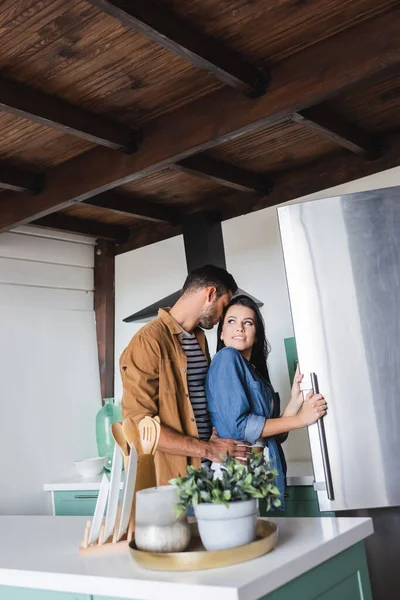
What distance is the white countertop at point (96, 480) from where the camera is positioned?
3.21 metres

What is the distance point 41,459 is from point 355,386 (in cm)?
238

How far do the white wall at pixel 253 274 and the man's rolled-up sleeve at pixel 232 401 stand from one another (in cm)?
120

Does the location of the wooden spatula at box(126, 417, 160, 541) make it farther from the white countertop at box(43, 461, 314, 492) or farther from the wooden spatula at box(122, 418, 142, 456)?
the white countertop at box(43, 461, 314, 492)

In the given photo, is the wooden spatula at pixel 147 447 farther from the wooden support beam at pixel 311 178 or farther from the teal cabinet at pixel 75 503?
the wooden support beam at pixel 311 178

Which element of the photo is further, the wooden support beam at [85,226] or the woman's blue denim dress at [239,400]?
the wooden support beam at [85,226]

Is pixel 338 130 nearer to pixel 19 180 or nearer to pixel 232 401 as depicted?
pixel 232 401

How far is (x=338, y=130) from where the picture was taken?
3201mm

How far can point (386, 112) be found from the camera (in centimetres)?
324

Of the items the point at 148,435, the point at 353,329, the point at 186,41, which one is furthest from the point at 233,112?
the point at 148,435

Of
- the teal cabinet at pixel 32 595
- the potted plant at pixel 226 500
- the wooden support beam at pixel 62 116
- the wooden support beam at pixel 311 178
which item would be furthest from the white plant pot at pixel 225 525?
the wooden support beam at pixel 311 178

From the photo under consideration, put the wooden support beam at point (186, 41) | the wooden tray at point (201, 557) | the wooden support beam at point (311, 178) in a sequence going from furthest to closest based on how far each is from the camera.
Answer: the wooden support beam at point (311, 178), the wooden support beam at point (186, 41), the wooden tray at point (201, 557)

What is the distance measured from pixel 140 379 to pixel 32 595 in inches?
45.6

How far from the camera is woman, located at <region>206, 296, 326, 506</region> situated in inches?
99.7

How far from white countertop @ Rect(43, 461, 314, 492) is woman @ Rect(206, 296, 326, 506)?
446 mm
